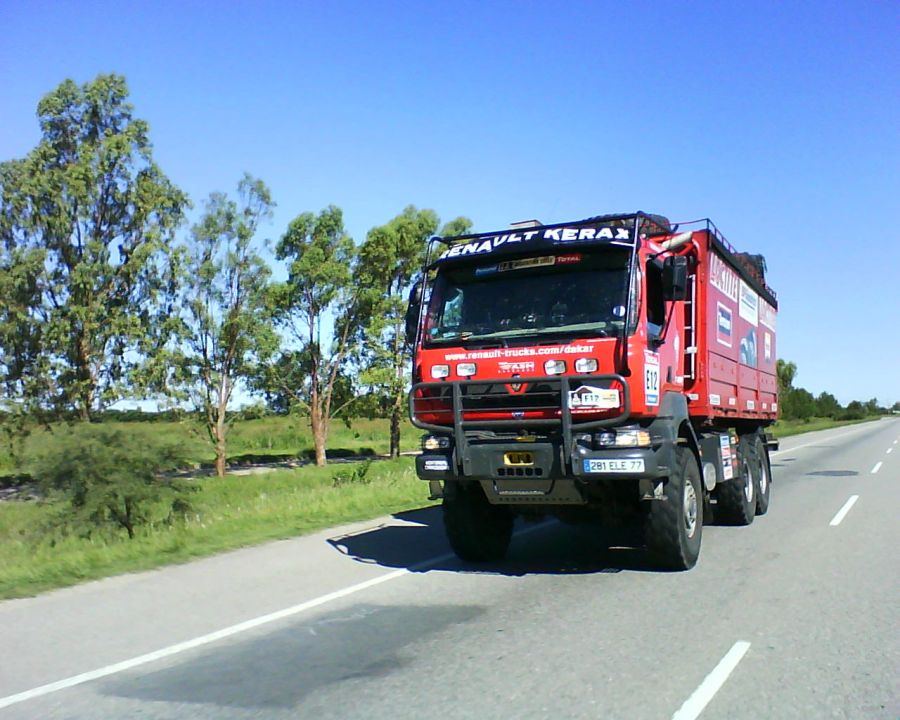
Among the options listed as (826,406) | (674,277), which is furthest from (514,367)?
(826,406)

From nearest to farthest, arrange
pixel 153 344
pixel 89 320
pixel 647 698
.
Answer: pixel 647 698, pixel 89 320, pixel 153 344

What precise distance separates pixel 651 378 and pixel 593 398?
0.70 metres

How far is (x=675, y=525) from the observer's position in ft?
26.8

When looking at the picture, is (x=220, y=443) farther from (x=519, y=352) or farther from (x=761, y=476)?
(x=519, y=352)

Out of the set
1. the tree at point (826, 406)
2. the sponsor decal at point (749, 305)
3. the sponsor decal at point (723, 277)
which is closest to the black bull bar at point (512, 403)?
the sponsor decal at point (723, 277)

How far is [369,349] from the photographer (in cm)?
4100

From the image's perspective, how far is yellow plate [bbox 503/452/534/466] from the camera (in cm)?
790

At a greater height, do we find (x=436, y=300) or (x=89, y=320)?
(x=89, y=320)

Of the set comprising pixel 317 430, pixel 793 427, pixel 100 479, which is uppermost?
pixel 317 430

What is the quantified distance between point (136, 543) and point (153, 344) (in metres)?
23.3

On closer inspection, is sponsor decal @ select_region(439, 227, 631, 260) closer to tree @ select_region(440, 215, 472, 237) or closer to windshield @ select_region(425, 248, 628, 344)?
windshield @ select_region(425, 248, 628, 344)

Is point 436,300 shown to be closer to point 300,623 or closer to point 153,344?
point 300,623

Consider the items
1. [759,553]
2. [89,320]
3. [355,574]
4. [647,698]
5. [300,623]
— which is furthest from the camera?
[89,320]

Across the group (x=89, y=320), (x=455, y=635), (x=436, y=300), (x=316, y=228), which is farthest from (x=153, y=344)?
Result: (x=455, y=635)
